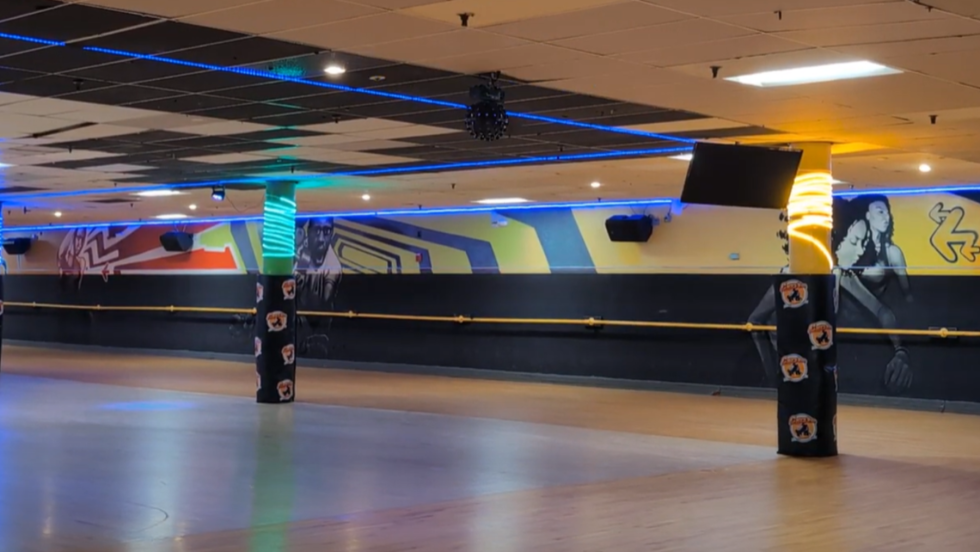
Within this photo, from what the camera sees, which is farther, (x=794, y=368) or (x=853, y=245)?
(x=853, y=245)

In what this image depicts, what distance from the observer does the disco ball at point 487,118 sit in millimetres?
7699

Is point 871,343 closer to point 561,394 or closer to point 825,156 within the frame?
point 561,394

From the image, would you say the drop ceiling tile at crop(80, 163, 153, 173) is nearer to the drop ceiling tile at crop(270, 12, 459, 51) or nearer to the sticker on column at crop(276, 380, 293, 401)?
the sticker on column at crop(276, 380, 293, 401)

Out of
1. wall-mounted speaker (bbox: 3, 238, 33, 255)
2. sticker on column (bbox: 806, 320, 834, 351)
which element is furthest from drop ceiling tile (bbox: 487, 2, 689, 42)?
wall-mounted speaker (bbox: 3, 238, 33, 255)

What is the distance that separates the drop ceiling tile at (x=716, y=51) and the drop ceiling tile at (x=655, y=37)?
10 centimetres

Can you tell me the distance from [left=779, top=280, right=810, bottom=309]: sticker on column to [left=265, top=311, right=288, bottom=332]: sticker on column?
6325 millimetres

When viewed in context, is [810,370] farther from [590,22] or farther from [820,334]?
[590,22]

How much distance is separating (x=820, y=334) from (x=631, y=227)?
7.19 meters

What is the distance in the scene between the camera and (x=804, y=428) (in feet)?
34.1

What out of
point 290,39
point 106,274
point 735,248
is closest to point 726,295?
point 735,248

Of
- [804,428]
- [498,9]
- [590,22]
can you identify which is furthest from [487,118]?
[804,428]

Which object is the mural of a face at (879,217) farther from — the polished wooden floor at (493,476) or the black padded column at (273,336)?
the black padded column at (273,336)

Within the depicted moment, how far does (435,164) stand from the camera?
508 inches

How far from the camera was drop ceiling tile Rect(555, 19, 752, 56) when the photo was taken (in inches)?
243
